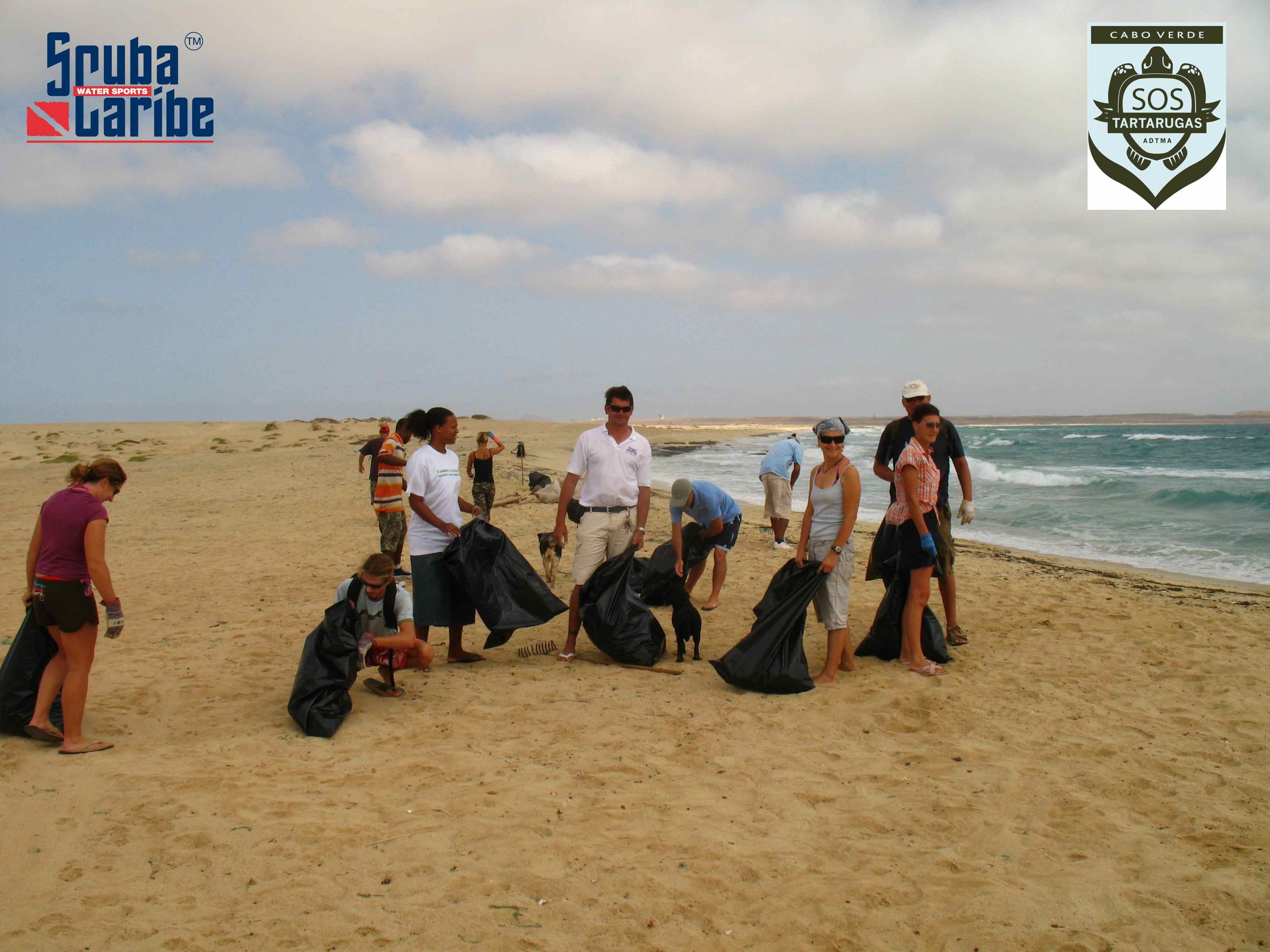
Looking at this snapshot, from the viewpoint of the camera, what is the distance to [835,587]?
5.03m

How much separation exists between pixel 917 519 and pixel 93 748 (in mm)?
4444

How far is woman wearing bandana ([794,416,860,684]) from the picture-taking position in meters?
4.92

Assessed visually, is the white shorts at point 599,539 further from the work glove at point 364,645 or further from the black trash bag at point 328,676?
the black trash bag at point 328,676

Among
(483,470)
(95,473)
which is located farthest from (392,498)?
(95,473)

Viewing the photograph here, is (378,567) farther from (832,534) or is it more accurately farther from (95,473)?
(832,534)

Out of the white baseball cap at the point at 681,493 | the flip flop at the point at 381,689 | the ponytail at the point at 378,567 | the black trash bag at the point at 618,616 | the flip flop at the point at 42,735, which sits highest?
the white baseball cap at the point at 681,493

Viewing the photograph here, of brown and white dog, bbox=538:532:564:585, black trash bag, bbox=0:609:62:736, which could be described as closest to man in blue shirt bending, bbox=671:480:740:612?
brown and white dog, bbox=538:532:564:585

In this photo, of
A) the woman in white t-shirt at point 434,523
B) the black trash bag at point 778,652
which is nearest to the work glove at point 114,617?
the woman in white t-shirt at point 434,523

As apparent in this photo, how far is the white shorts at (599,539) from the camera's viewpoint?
17.3 feet

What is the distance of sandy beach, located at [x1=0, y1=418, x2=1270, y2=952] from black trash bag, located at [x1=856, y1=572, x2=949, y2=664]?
12 centimetres

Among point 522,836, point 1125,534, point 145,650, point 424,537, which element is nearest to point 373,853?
point 522,836

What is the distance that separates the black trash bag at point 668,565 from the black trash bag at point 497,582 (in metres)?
0.95

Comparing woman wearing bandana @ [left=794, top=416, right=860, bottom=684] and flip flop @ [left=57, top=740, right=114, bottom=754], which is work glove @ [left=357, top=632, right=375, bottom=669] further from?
woman wearing bandana @ [left=794, top=416, right=860, bottom=684]

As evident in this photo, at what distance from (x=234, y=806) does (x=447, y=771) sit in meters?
0.87
